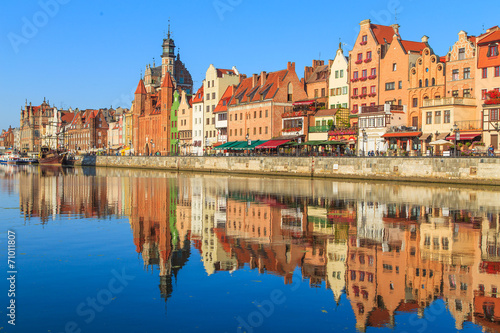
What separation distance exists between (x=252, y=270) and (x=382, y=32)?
6251 cm

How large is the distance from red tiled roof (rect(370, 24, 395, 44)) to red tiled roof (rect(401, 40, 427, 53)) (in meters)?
3.23

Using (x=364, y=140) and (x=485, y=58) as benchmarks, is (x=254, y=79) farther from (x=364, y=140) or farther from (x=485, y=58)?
(x=485, y=58)

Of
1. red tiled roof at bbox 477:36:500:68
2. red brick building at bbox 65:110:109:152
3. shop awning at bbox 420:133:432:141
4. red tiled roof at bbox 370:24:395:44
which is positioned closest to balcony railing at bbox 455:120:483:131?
shop awning at bbox 420:133:432:141

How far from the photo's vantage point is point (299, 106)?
82.4 metres

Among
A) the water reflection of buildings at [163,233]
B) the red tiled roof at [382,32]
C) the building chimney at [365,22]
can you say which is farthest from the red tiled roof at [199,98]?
the water reflection of buildings at [163,233]

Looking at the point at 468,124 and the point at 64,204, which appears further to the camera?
the point at 468,124

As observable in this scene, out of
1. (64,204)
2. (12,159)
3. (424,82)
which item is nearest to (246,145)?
(424,82)

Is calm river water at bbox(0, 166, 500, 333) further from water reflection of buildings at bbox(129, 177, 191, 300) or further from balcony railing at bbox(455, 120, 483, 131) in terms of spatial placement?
balcony railing at bbox(455, 120, 483, 131)

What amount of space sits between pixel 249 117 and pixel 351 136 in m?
23.8

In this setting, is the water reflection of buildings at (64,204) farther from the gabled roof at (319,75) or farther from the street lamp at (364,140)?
the gabled roof at (319,75)

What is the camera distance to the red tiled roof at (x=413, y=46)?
225ft

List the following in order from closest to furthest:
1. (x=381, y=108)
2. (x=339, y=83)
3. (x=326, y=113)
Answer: (x=381, y=108) → (x=326, y=113) → (x=339, y=83)

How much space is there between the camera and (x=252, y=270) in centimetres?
1638

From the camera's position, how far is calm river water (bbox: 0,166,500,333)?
12.1 m
